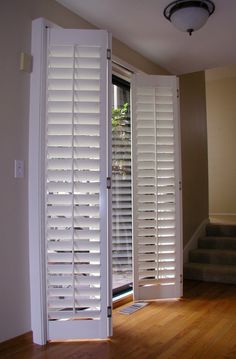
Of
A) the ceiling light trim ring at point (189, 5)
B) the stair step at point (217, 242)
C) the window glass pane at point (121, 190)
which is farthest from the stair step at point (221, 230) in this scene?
the ceiling light trim ring at point (189, 5)

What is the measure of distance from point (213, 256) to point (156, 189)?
1.55 m

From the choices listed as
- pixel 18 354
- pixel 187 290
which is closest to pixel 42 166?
pixel 18 354

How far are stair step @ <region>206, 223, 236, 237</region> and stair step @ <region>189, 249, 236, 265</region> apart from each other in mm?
462

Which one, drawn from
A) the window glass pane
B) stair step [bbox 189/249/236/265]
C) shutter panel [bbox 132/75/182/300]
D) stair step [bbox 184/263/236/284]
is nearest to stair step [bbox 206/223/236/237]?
stair step [bbox 189/249/236/265]

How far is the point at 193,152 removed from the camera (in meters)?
4.95

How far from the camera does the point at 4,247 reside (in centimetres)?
230

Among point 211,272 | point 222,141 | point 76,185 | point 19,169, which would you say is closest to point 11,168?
point 19,169

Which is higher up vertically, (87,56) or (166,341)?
(87,56)

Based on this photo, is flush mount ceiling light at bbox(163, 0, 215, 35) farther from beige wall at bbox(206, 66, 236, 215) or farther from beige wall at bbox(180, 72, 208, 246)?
beige wall at bbox(206, 66, 236, 215)

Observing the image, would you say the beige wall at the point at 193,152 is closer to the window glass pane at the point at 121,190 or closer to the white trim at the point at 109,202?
the window glass pane at the point at 121,190

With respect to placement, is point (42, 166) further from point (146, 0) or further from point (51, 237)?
point (146, 0)

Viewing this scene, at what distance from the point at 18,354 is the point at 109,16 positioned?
8.67 feet

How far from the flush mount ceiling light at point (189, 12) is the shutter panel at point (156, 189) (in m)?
0.79

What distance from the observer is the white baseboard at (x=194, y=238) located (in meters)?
4.60
